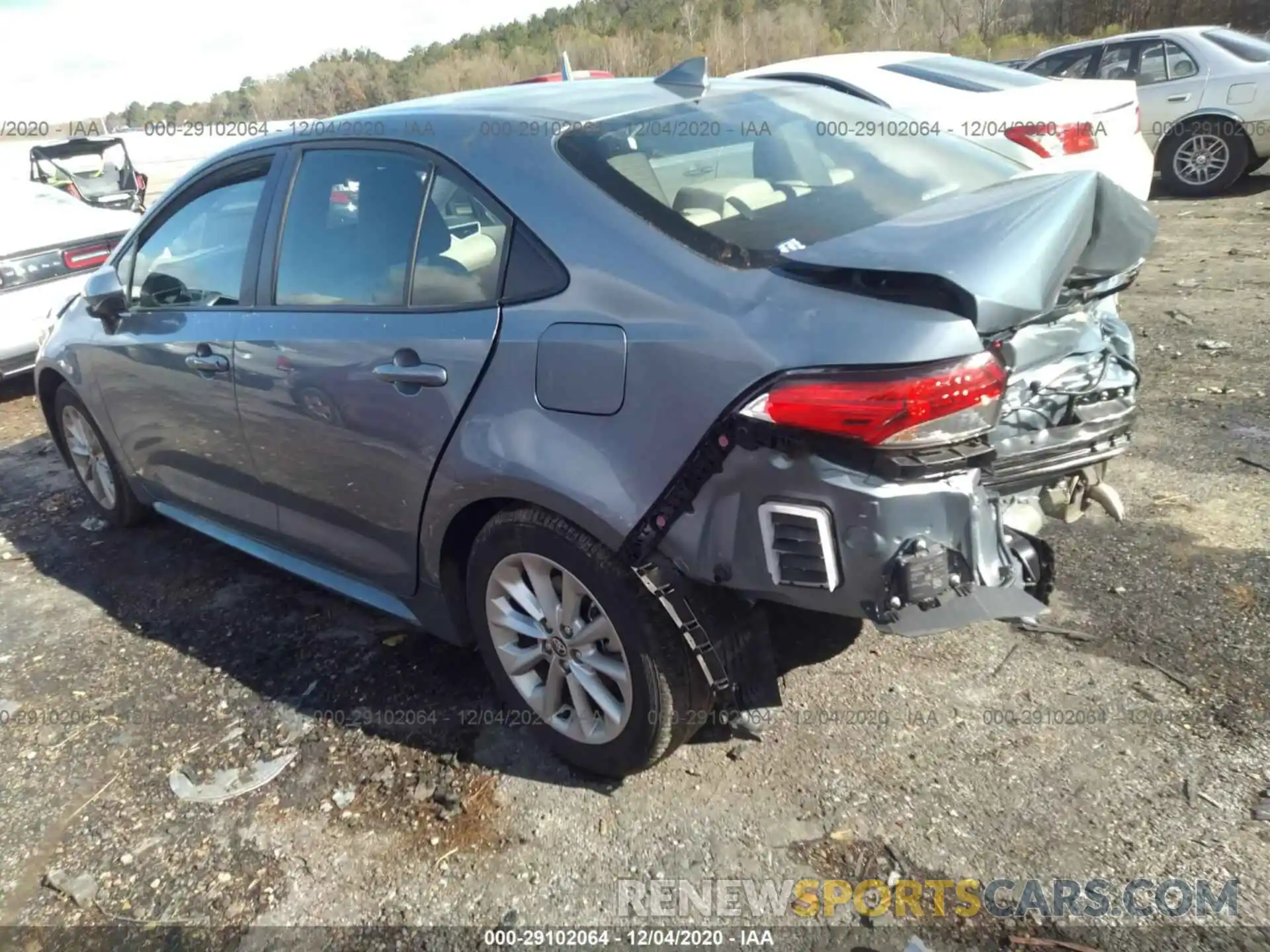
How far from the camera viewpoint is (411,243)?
2.76 meters

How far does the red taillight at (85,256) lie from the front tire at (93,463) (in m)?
2.56

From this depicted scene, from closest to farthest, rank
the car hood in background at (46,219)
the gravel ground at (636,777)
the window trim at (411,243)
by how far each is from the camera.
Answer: the gravel ground at (636,777)
the window trim at (411,243)
the car hood in background at (46,219)

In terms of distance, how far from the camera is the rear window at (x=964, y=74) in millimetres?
6211

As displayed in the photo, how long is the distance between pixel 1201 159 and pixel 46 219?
10734 millimetres

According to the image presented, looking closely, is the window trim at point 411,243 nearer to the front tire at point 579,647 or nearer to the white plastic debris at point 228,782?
the front tire at point 579,647

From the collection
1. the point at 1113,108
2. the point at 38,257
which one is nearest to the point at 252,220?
the point at 38,257

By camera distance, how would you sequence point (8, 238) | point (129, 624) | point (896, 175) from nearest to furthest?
point (896, 175) → point (129, 624) → point (8, 238)

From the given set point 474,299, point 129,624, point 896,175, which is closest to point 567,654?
point 474,299

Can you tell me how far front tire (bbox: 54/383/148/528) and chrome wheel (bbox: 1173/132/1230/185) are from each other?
10.4m

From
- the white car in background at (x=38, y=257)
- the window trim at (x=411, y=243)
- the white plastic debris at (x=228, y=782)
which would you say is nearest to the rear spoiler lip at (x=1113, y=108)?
the window trim at (x=411, y=243)

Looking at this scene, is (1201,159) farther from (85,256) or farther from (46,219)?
(46,219)

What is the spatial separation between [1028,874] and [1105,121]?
515 cm

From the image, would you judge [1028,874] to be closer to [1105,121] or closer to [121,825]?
[121,825]

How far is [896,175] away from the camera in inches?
108
